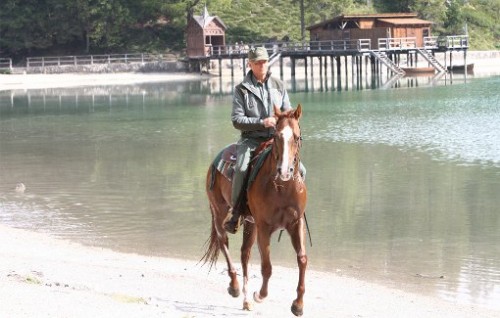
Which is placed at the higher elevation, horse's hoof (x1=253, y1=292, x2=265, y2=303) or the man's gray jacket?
the man's gray jacket

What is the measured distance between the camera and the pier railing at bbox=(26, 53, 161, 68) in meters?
81.9

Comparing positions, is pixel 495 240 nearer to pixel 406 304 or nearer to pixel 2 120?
pixel 406 304

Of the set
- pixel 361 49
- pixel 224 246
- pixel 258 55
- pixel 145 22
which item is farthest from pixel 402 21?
Result: pixel 258 55

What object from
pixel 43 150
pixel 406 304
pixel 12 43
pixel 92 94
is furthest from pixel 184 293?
pixel 12 43

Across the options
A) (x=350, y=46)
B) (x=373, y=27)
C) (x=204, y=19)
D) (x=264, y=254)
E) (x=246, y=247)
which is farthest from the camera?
(x=204, y=19)

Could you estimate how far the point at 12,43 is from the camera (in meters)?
85.2

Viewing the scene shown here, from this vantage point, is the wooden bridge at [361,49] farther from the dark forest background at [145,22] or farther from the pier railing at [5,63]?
the pier railing at [5,63]

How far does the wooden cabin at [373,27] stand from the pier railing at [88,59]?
1720 cm

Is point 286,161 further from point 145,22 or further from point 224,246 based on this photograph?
point 145,22

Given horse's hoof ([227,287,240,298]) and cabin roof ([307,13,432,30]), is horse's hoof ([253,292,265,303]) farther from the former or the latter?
cabin roof ([307,13,432,30])

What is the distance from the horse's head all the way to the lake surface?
3.36 metres

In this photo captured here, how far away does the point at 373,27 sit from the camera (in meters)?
73.5

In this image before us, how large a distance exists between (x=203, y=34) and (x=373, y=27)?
15727mm

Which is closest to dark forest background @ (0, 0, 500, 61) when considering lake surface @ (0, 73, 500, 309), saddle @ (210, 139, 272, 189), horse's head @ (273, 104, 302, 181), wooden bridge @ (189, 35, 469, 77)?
wooden bridge @ (189, 35, 469, 77)
